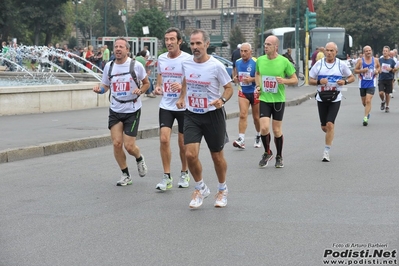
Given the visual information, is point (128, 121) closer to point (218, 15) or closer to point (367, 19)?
point (367, 19)

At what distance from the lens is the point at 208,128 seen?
8961 mm

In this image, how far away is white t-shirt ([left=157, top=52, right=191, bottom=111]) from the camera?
1016cm

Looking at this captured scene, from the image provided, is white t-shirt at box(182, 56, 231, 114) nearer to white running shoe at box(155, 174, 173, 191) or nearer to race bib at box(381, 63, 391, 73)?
white running shoe at box(155, 174, 173, 191)

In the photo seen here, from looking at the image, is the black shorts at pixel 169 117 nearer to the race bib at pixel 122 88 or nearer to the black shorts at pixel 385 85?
the race bib at pixel 122 88

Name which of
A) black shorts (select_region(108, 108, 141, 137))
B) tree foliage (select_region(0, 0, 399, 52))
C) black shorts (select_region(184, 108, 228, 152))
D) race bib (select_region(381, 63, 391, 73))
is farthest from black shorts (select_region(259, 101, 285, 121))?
tree foliage (select_region(0, 0, 399, 52))

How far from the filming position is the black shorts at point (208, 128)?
8938mm

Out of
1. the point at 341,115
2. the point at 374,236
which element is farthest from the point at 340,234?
the point at 341,115

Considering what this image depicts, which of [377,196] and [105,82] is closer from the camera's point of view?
[377,196]

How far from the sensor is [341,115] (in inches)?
914

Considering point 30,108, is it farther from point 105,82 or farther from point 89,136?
point 105,82

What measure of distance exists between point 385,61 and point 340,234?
16.7m

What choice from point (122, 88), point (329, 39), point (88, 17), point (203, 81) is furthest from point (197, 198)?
point (88, 17)

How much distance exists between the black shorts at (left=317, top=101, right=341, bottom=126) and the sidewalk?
4240mm

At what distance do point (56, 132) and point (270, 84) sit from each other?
A: 17.6ft
